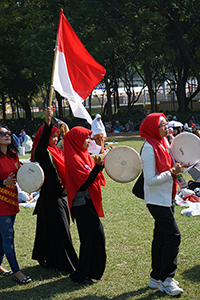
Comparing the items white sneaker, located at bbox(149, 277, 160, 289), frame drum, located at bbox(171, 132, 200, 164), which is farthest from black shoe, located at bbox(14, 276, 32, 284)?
frame drum, located at bbox(171, 132, 200, 164)

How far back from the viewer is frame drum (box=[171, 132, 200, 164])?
165 inches

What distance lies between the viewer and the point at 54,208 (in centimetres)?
481

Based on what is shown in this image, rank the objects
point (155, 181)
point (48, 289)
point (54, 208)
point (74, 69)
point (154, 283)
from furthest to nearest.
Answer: point (74, 69) → point (54, 208) → point (48, 289) → point (154, 283) → point (155, 181)

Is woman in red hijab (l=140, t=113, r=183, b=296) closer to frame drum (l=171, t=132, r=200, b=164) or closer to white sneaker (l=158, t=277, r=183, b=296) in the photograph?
white sneaker (l=158, t=277, r=183, b=296)

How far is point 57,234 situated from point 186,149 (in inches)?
74.8

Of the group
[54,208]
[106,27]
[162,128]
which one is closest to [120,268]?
[54,208]

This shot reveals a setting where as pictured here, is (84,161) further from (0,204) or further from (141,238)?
(141,238)

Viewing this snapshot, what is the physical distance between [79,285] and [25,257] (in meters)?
1.37

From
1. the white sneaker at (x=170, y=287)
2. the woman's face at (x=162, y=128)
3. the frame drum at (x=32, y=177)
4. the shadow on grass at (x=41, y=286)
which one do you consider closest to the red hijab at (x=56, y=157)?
the frame drum at (x=32, y=177)

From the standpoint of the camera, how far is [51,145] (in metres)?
4.86

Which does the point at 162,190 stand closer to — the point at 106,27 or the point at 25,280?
the point at 25,280

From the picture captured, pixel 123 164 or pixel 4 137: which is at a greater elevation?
pixel 4 137

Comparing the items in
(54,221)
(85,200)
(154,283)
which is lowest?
(154,283)

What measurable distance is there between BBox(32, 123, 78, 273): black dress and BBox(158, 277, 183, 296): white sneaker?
1.24 meters
